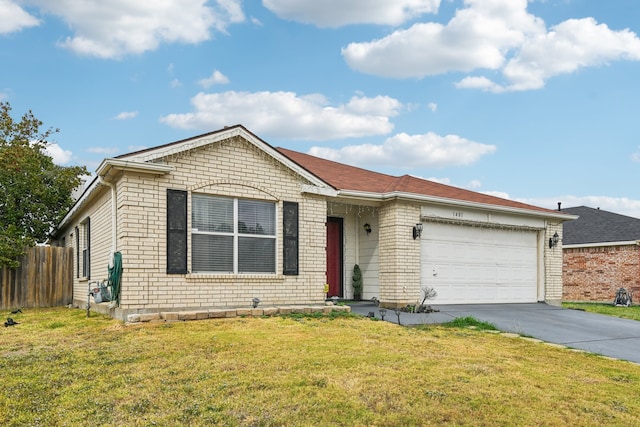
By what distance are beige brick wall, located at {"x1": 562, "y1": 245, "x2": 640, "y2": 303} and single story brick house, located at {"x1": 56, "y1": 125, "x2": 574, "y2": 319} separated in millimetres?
7654

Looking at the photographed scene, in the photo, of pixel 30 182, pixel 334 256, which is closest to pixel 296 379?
pixel 334 256

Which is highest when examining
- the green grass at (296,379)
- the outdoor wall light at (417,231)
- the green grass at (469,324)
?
the outdoor wall light at (417,231)

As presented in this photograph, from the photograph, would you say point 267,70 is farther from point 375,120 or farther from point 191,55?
point 375,120

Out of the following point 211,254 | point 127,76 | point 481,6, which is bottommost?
point 211,254

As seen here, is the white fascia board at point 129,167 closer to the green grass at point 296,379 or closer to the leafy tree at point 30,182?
the green grass at point 296,379

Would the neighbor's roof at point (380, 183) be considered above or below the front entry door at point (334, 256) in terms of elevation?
above

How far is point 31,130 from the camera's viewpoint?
23531mm

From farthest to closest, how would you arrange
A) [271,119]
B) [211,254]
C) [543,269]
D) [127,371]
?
1. [271,119]
2. [543,269]
3. [211,254]
4. [127,371]

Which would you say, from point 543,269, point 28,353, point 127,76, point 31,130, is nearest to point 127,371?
point 28,353

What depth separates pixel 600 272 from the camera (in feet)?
75.5

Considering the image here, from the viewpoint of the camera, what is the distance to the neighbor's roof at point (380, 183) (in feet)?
44.7

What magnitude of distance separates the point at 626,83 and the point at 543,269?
570 cm

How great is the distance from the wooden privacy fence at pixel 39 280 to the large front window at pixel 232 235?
825cm

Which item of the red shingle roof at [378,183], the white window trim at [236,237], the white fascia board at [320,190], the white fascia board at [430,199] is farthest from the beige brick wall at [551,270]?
the white window trim at [236,237]
